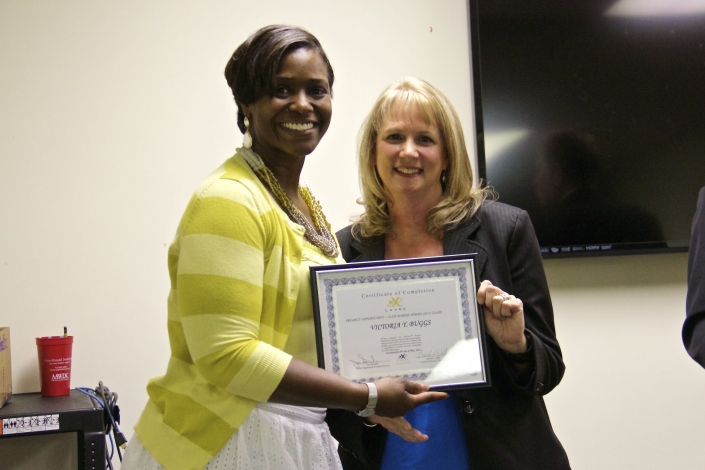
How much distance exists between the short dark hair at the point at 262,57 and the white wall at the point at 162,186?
4.82 ft

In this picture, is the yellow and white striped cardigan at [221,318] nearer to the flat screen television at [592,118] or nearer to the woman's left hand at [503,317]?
the woman's left hand at [503,317]

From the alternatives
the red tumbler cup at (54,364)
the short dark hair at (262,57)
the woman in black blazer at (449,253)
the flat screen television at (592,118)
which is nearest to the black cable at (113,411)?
the red tumbler cup at (54,364)

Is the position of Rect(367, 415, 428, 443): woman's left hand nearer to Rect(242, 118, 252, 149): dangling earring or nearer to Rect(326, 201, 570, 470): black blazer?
Rect(326, 201, 570, 470): black blazer

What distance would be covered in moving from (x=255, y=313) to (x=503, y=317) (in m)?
0.63

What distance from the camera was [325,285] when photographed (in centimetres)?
→ 134

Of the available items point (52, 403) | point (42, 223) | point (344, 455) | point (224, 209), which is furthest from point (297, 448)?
point (42, 223)

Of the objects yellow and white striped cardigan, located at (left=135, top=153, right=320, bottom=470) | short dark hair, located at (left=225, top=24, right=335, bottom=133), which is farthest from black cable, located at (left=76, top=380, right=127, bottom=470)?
short dark hair, located at (left=225, top=24, right=335, bottom=133)

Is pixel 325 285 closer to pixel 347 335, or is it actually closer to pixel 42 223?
pixel 347 335

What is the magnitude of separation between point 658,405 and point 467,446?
5.44 feet

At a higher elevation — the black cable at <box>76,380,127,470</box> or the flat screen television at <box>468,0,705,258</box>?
the flat screen television at <box>468,0,705,258</box>

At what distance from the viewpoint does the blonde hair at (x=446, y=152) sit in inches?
70.9

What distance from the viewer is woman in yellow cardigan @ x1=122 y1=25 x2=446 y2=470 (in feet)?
3.61

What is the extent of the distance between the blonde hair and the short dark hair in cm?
57

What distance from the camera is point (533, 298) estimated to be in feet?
5.46
